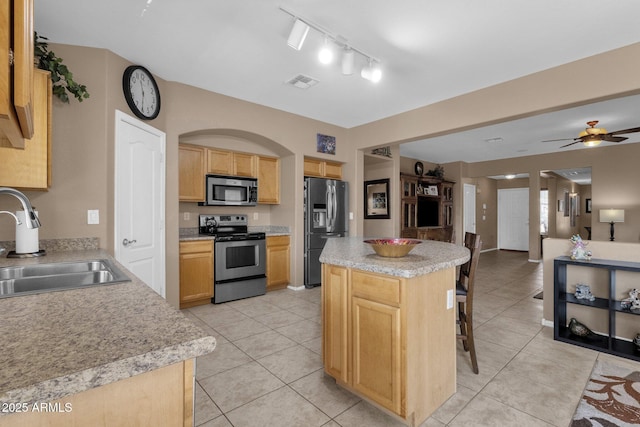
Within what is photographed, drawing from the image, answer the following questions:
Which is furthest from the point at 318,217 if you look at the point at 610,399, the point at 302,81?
the point at 610,399

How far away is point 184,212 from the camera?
4207mm

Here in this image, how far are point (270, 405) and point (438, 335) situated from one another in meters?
1.15

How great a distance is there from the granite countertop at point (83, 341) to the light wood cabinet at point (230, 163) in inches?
129

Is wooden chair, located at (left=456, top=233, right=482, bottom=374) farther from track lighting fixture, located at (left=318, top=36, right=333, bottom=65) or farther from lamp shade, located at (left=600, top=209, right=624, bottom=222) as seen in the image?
lamp shade, located at (left=600, top=209, right=624, bottom=222)

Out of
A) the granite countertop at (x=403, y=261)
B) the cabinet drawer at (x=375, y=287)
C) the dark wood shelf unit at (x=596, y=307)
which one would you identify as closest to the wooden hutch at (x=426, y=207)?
the dark wood shelf unit at (x=596, y=307)

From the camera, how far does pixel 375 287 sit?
1763 millimetres

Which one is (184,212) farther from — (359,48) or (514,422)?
(514,422)

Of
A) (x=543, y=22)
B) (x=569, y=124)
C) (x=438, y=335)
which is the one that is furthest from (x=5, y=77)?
(x=569, y=124)

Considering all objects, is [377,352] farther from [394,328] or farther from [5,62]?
[5,62]

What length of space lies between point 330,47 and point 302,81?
33.1 inches

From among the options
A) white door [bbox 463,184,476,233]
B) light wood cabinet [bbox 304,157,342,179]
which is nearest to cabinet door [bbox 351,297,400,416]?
light wood cabinet [bbox 304,157,342,179]

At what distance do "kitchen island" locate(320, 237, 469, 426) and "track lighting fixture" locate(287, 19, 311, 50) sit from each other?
64.8 inches

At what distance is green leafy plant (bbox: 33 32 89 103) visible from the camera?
2133mm

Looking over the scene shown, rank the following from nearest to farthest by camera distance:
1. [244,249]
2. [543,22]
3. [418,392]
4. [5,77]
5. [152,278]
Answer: [5,77]
[418,392]
[543,22]
[152,278]
[244,249]
